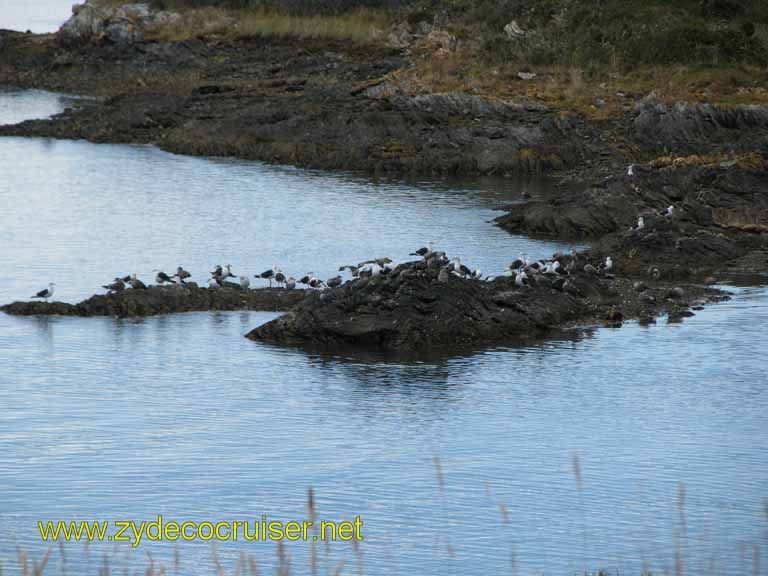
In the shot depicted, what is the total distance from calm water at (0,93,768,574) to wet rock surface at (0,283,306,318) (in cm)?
53

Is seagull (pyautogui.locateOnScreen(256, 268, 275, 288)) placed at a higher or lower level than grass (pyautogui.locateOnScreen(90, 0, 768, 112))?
lower

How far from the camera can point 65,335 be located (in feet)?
84.5

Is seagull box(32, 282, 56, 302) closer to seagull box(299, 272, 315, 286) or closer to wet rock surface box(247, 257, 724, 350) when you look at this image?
wet rock surface box(247, 257, 724, 350)

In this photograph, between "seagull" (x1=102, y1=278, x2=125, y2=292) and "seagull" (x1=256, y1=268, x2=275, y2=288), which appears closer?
"seagull" (x1=102, y1=278, x2=125, y2=292)

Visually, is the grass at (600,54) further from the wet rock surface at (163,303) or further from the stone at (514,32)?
the wet rock surface at (163,303)

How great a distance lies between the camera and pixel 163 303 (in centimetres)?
2777

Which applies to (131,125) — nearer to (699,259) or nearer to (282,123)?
(282,123)

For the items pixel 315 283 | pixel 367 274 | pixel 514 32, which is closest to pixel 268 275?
pixel 315 283

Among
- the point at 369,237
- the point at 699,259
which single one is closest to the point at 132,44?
the point at 369,237

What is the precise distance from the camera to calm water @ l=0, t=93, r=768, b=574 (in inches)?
593

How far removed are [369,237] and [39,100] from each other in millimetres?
50769

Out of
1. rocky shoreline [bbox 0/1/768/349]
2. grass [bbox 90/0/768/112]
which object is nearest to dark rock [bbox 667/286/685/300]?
rocky shoreline [bbox 0/1/768/349]

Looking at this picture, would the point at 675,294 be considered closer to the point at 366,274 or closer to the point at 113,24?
the point at 366,274

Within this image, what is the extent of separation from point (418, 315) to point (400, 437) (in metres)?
6.06
